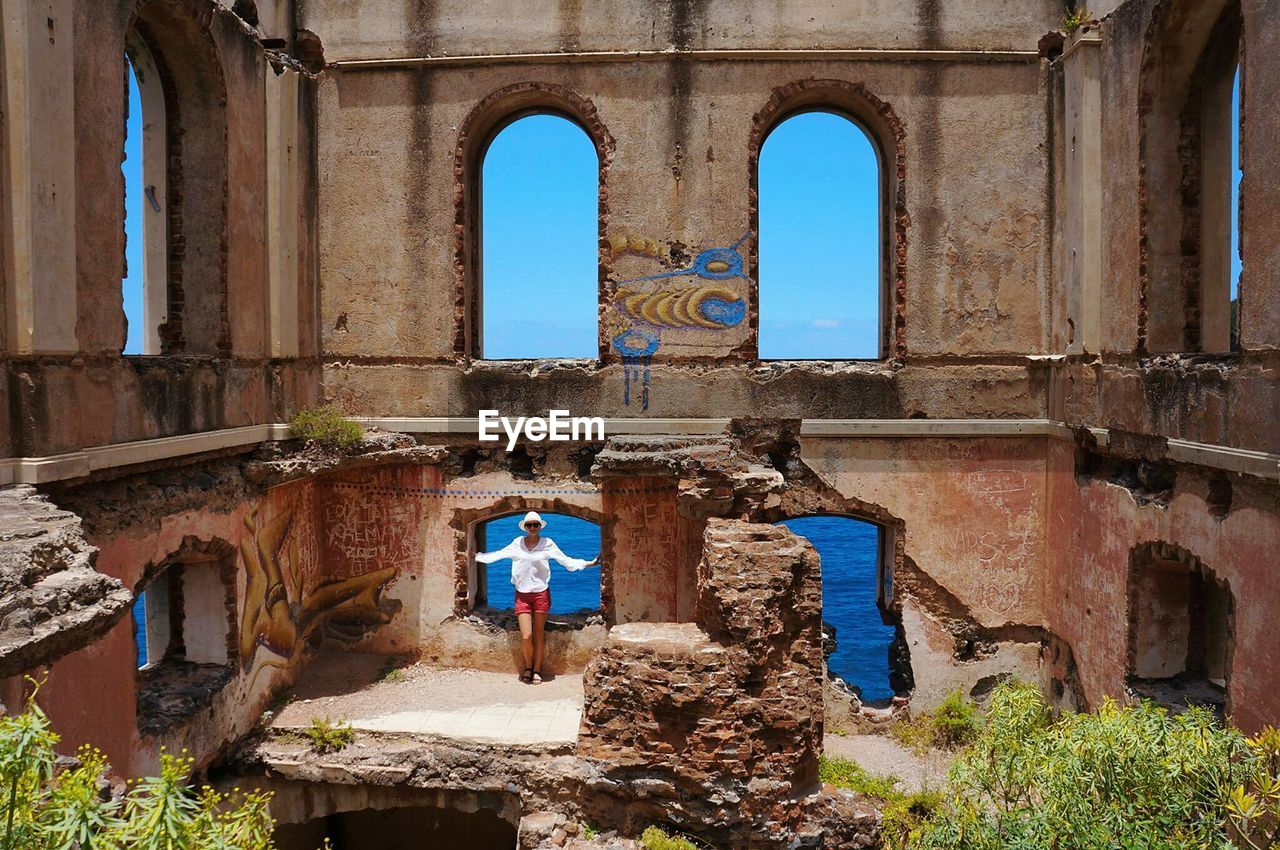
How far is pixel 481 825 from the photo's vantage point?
1080 cm

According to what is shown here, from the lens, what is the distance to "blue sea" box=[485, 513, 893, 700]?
21078mm

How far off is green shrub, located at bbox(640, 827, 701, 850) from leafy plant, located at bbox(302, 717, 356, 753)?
3.01 m

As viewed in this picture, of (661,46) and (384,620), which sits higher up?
(661,46)

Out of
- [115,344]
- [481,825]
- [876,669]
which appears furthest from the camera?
[876,669]

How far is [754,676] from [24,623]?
546 centimetres

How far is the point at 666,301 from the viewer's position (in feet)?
36.3

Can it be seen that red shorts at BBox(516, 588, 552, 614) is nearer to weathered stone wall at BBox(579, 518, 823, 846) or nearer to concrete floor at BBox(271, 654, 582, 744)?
concrete floor at BBox(271, 654, 582, 744)

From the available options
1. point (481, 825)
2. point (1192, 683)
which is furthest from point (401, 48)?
point (1192, 683)

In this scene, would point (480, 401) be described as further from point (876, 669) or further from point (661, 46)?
point (876, 669)

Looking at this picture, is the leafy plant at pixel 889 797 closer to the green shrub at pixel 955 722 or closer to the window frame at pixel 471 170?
the green shrub at pixel 955 722

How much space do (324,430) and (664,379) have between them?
153 inches

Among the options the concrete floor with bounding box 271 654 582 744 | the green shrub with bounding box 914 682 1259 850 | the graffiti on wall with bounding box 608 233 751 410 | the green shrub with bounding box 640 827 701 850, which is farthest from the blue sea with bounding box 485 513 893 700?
the green shrub with bounding box 914 682 1259 850

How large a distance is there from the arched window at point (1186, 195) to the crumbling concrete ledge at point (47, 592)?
350 inches

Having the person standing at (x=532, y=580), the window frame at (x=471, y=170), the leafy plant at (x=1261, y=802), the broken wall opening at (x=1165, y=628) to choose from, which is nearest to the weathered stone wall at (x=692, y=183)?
the window frame at (x=471, y=170)
